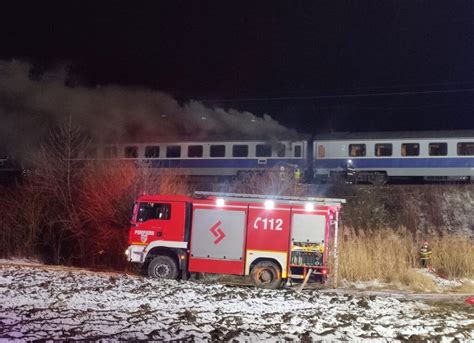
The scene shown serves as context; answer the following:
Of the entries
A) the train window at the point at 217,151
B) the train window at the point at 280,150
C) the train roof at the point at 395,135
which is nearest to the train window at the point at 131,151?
the train window at the point at 217,151

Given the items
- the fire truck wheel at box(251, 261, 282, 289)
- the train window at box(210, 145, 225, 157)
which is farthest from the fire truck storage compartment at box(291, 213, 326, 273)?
the train window at box(210, 145, 225, 157)

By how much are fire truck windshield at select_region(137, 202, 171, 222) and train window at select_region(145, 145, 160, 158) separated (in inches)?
667

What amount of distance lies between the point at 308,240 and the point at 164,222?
3.92 m

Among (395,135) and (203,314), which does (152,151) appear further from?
(203,314)

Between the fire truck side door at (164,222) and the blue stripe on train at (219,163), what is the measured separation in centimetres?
1535

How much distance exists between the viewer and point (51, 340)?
6691mm

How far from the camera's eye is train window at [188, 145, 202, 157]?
30469mm

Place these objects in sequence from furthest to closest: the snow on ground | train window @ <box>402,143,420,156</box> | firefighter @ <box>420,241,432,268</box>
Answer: train window @ <box>402,143,420,156</box> → firefighter @ <box>420,241,432,268</box> → the snow on ground

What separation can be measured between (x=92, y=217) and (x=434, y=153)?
58.7 ft

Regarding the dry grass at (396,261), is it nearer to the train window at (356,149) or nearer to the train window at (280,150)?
the train window at (356,149)

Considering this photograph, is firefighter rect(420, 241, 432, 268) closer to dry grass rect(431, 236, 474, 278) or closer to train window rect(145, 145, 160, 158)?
dry grass rect(431, 236, 474, 278)

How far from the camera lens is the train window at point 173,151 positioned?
3088cm

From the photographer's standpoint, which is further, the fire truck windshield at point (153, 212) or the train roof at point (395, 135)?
the train roof at point (395, 135)

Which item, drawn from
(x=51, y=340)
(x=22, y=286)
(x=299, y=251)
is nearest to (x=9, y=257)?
(x=22, y=286)
